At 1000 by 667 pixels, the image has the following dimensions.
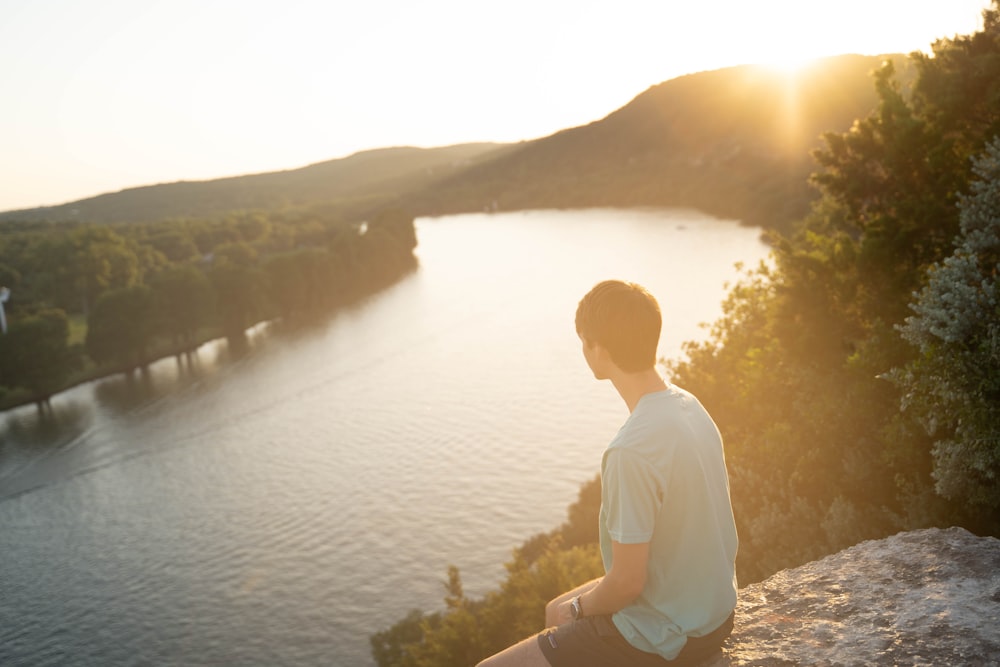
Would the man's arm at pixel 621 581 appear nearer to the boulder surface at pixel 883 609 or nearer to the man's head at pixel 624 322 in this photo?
the man's head at pixel 624 322

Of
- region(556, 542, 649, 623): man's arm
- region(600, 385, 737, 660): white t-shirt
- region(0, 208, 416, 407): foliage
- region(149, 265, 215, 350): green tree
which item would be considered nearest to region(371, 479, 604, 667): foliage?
region(600, 385, 737, 660): white t-shirt

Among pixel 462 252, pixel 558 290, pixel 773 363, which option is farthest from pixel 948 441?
pixel 462 252

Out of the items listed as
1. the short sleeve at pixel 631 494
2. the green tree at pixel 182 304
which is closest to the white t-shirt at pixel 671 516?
the short sleeve at pixel 631 494

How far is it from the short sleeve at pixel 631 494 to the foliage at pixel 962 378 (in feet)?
26.8

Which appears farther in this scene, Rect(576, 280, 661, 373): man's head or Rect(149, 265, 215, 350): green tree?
Rect(149, 265, 215, 350): green tree

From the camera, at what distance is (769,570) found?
1342 cm

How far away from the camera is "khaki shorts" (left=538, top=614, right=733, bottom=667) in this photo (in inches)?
171

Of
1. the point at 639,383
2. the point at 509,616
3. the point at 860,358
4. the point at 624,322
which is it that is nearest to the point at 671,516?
the point at 639,383

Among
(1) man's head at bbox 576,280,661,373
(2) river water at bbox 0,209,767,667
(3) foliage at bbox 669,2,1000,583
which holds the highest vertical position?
(1) man's head at bbox 576,280,661,373

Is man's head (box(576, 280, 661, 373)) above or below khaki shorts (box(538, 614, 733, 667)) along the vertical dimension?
above

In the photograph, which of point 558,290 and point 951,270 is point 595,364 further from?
point 558,290

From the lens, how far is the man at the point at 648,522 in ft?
12.8

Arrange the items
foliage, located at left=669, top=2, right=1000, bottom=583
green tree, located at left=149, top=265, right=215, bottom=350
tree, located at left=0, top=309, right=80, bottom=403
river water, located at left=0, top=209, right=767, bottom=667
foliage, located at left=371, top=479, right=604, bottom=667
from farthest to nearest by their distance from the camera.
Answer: green tree, located at left=149, top=265, right=215, bottom=350 < tree, located at left=0, top=309, right=80, bottom=403 < river water, located at left=0, top=209, right=767, bottom=667 < foliage, located at left=371, top=479, right=604, bottom=667 < foliage, located at left=669, top=2, right=1000, bottom=583

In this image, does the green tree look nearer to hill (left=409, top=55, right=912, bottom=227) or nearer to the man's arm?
hill (left=409, top=55, right=912, bottom=227)
